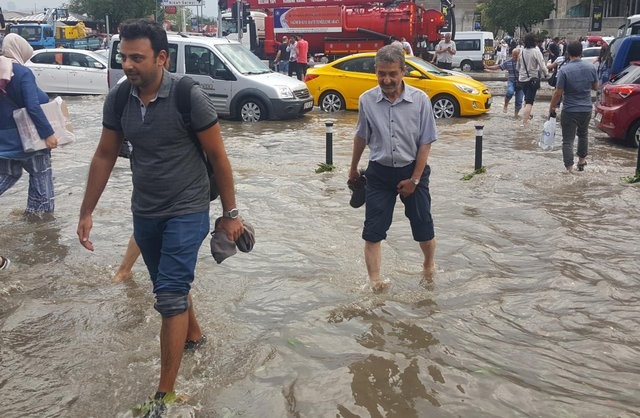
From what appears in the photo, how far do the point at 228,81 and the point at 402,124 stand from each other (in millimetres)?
10462

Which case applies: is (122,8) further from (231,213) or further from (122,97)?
(231,213)

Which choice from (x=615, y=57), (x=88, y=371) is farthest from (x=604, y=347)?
(x=615, y=57)

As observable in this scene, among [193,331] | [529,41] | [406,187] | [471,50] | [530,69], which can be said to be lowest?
[193,331]

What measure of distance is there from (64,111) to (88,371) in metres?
3.92

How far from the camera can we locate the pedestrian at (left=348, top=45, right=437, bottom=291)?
14.8 ft

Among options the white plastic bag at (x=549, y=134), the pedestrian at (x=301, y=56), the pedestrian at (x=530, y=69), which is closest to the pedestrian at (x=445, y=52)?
the pedestrian at (x=301, y=56)

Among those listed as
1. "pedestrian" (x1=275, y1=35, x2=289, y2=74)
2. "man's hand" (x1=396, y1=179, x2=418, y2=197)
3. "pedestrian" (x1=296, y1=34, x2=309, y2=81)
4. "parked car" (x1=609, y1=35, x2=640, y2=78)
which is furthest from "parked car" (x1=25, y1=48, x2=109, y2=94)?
"man's hand" (x1=396, y1=179, x2=418, y2=197)

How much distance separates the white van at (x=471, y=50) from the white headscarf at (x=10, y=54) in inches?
1122

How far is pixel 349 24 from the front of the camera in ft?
93.5

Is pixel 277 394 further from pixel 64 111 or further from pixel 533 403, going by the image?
pixel 64 111

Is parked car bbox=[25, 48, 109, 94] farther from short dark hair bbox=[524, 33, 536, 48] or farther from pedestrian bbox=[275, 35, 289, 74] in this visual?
short dark hair bbox=[524, 33, 536, 48]

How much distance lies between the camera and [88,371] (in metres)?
3.90

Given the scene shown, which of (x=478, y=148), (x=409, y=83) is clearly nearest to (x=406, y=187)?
(x=478, y=148)

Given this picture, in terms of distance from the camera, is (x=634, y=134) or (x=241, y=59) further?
(x=241, y=59)
